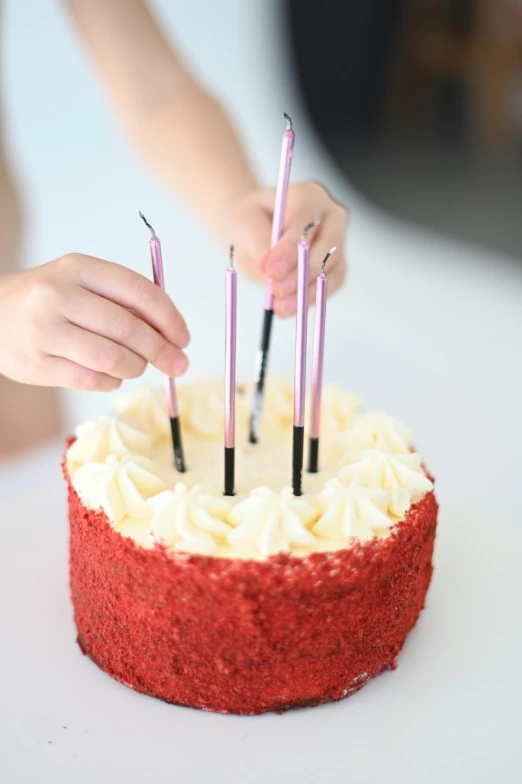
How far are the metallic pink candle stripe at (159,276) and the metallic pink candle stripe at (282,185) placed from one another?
206mm

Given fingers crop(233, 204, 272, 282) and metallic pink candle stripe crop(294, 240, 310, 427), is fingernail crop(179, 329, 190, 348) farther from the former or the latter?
fingers crop(233, 204, 272, 282)

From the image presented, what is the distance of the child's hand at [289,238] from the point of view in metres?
1.45

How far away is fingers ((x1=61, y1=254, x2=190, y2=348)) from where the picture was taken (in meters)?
1.22

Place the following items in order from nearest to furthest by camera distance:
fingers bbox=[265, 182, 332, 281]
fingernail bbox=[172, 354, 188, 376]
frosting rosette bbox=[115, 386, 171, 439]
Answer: fingernail bbox=[172, 354, 188, 376]
fingers bbox=[265, 182, 332, 281]
frosting rosette bbox=[115, 386, 171, 439]

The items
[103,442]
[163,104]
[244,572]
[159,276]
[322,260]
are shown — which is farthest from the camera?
[163,104]

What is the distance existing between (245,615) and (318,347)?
396 mm

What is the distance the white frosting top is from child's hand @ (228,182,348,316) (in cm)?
22

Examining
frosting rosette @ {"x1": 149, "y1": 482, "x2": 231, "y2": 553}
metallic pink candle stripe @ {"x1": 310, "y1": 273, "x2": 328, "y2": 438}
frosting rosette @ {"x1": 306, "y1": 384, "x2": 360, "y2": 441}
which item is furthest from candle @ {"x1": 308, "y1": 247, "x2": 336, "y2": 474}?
frosting rosette @ {"x1": 149, "y1": 482, "x2": 231, "y2": 553}

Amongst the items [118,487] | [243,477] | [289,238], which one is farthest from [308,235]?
[118,487]

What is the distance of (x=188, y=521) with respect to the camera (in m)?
1.24

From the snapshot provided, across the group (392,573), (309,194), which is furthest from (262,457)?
(309,194)

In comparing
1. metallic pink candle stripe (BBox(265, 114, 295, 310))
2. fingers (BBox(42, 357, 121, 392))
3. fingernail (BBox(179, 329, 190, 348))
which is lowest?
fingers (BBox(42, 357, 121, 392))

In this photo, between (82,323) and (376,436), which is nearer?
(82,323)

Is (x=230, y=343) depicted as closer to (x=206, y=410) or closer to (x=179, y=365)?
(x=179, y=365)
